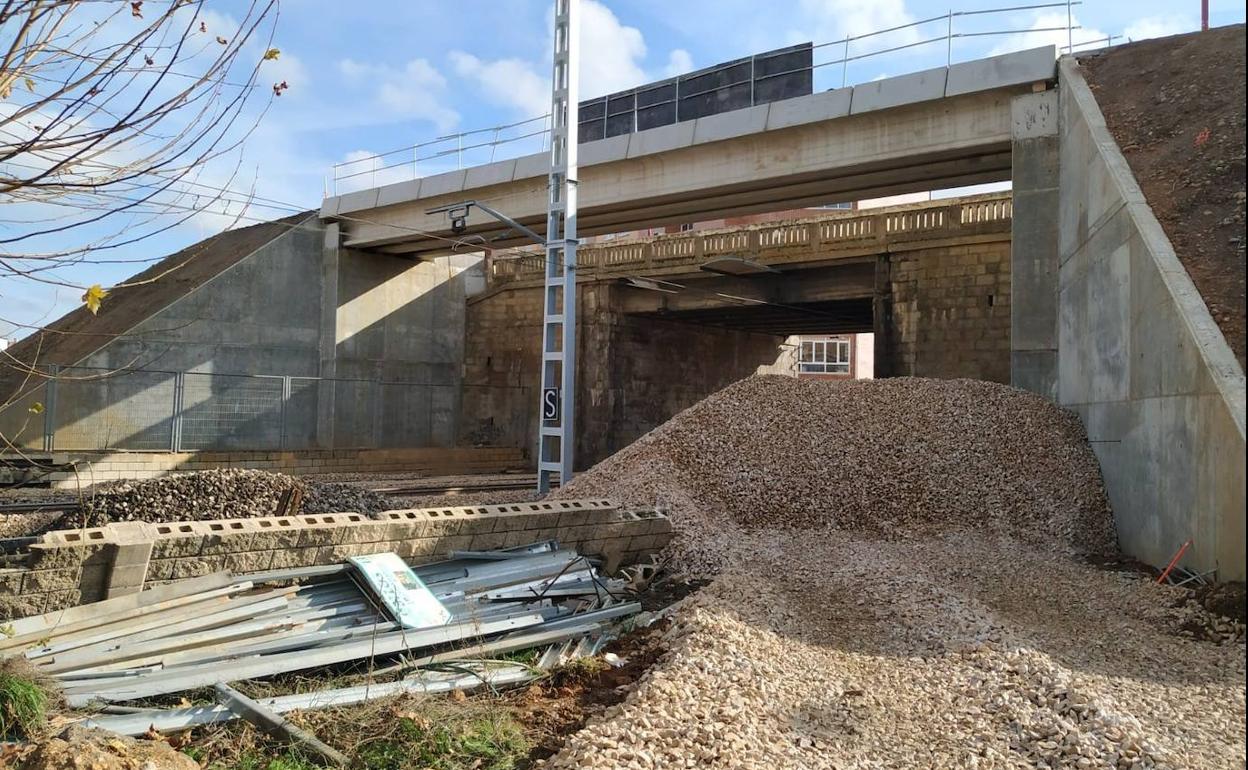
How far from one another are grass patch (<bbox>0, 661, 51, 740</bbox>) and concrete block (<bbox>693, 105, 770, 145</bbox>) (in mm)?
19072

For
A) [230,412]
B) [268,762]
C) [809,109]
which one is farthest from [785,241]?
[268,762]

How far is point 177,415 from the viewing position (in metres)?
25.8

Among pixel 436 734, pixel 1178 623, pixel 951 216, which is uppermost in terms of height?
pixel 951 216

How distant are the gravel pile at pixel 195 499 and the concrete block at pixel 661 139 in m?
14.8

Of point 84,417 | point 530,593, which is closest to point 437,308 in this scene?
point 84,417

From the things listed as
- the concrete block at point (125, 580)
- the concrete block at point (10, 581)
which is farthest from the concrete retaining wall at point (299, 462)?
the concrete block at point (10, 581)

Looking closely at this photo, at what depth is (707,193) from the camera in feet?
76.4

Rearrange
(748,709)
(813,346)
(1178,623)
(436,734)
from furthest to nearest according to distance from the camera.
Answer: (813,346) < (1178,623) < (748,709) < (436,734)

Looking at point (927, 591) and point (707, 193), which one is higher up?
point (707, 193)

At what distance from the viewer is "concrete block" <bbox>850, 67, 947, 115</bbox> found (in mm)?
18766

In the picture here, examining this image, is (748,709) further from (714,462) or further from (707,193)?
(707,193)

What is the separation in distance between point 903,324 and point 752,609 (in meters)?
18.7

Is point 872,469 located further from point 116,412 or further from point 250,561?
point 116,412

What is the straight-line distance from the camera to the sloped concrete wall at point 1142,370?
19.9 feet
